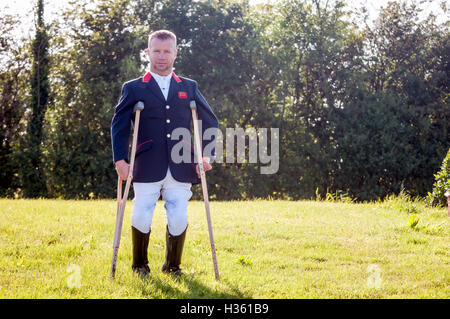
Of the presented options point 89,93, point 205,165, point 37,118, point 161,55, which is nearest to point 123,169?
point 205,165

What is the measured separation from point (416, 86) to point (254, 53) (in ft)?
20.0

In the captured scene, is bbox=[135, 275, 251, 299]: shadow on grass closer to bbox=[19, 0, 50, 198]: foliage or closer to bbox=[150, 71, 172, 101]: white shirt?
bbox=[150, 71, 172, 101]: white shirt

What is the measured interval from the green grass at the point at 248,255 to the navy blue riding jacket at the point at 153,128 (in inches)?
39.9

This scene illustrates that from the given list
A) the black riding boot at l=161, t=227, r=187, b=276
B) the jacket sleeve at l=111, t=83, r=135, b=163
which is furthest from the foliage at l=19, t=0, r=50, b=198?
the black riding boot at l=161, t=227, r=187, b=276

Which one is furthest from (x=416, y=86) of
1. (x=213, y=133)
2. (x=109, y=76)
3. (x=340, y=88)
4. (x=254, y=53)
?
(x=213, y=133)

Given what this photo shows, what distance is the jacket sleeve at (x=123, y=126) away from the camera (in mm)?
4562

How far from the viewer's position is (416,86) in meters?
17.6

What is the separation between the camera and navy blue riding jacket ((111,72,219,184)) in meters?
4.50

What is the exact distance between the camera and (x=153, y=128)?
4.61m

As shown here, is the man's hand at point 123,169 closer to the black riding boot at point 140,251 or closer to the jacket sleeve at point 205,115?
the black riding boot at point 140,251

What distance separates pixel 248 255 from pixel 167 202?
150cm

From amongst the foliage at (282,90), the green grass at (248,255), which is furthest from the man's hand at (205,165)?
the foliage at (282,90)

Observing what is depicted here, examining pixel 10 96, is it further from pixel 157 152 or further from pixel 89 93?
pixel 157 152
